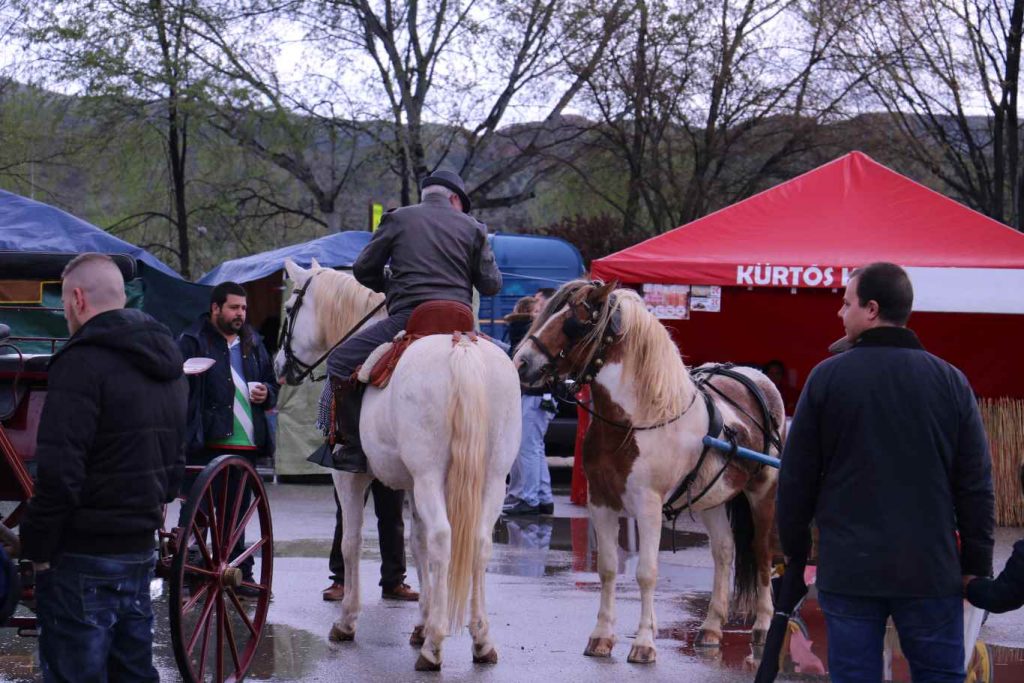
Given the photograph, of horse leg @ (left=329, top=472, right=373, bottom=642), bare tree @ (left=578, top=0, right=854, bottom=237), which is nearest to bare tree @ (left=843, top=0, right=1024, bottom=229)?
bare tree @ (left=578, top=0, right=854, bottom=237)

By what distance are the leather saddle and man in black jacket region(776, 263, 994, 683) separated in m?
2.57

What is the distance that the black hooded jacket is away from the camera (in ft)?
13.8

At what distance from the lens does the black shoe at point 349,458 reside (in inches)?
271

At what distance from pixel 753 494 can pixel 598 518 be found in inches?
47.7

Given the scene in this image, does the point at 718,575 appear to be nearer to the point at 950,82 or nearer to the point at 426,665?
the point at 426,665

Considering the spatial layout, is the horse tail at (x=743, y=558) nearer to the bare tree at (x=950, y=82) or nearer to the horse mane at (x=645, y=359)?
the horse mane at (x=645, y=359)

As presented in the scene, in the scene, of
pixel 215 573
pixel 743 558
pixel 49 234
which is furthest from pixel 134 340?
pixel 49 234

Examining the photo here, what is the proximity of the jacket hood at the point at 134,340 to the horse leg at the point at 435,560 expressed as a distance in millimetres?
1980

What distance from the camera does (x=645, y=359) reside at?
23.0ft

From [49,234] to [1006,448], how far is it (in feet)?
35.0

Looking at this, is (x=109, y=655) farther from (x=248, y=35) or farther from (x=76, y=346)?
(x=248, y=35)

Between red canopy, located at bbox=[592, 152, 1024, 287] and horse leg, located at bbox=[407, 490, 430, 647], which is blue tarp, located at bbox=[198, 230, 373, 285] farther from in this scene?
horse leg, located at bbox=[407, 490, 430, 647]

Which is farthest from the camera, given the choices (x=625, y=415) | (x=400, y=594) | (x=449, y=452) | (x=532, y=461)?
(x=532, y=461)

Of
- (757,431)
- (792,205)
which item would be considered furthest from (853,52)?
(757,431)
